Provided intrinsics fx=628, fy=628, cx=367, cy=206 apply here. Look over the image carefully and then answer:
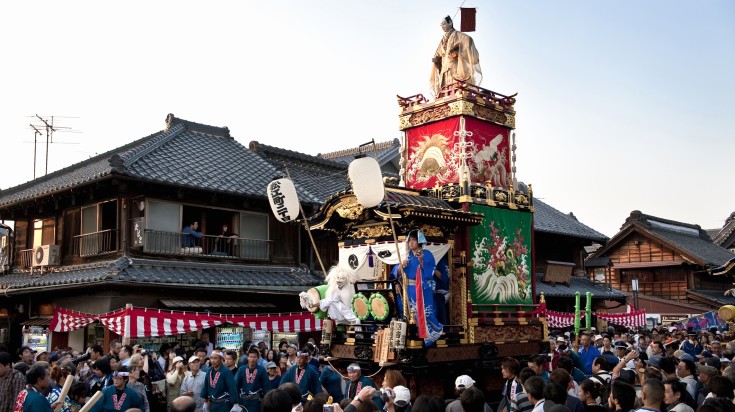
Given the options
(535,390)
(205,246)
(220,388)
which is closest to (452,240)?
(220,388)

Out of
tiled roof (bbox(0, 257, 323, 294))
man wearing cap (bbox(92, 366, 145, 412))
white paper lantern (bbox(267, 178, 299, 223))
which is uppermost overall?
white paper lantern (bbox(267, 178, 299, 223))

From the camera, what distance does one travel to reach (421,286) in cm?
1138

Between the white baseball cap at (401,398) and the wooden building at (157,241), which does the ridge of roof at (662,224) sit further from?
the white baseball cap at (401,398)

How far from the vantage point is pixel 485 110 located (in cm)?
1387

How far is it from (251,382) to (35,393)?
4390mm

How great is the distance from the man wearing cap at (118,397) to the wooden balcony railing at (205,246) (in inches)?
395

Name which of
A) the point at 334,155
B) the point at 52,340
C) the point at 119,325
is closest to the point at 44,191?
the point at 52,340

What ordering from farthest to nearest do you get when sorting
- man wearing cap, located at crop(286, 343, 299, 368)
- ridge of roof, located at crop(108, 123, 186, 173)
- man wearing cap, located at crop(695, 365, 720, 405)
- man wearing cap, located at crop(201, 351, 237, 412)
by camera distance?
ridge of roof, located at crop(108, 123, 186, 173), man wearing cap, located at crop(286, 343, 299, 368), man wearing cap, located at crop(201, 351, 237, 412), man wearing cap, located at crop(695, 365, 720, 405)

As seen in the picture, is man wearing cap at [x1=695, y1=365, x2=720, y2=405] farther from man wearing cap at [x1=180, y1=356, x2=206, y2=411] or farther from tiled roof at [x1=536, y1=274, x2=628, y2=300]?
tiled roof at [x1=536, y1=274, x2=628, y2=300]

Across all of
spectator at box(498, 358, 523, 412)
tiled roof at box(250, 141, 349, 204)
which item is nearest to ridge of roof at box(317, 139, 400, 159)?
tiled roof at box(250, 141, 349, 204)

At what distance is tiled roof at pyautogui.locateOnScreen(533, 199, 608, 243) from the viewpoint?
29094mm

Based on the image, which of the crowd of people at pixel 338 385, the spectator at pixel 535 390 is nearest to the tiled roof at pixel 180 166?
the crowd of people at pixel 338 385

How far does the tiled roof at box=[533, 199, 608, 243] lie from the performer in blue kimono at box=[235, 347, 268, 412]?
19045mm

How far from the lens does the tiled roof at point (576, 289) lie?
27.5m
